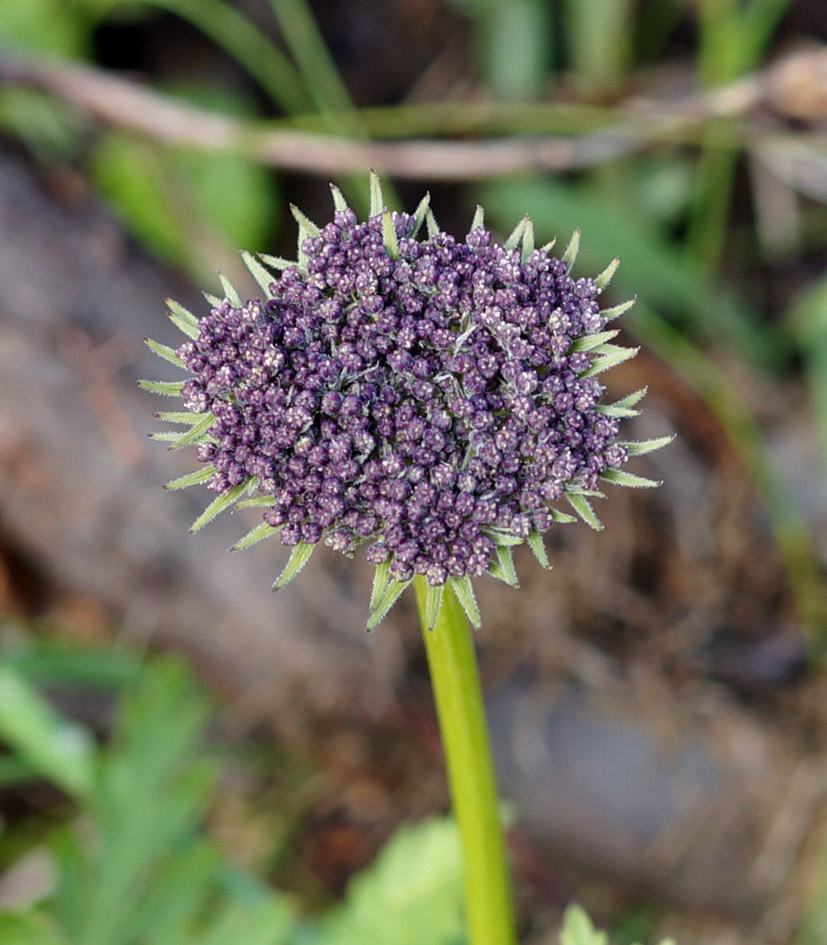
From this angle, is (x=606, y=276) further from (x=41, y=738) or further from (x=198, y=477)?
(x=41, y=738)

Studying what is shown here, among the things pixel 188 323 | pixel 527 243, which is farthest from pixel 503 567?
pixel 188 323

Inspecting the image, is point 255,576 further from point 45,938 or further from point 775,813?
point 775,813

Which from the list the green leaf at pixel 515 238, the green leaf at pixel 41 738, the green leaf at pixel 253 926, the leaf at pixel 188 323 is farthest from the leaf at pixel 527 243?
the green leaf at pixel 41 738

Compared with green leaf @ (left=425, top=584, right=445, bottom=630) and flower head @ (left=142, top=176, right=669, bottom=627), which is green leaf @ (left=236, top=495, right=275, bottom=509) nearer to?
flower head @ (left=142, top=176, right=669, bottom=627)

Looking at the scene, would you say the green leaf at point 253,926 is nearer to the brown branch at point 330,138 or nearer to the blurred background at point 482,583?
the blurred background at point 482,583

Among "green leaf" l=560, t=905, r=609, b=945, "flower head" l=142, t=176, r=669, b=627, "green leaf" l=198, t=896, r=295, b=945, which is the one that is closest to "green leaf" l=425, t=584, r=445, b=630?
"flower head" l=142, t=176, r=669, b=627
